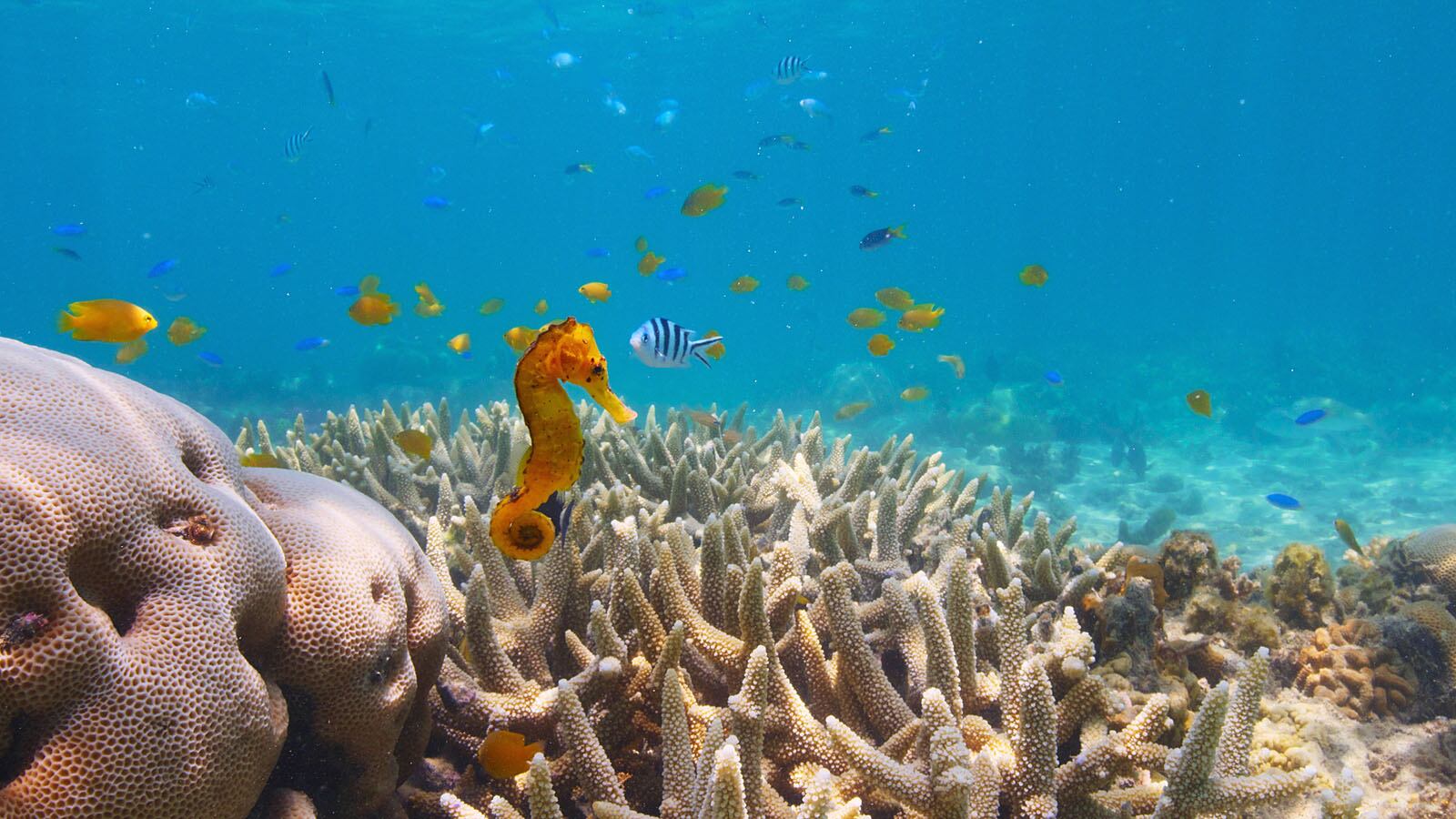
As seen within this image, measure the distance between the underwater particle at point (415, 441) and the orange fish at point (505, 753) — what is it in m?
3.18

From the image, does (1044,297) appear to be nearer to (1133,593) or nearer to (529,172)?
(1133,593)

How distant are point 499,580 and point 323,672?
1.33 meters

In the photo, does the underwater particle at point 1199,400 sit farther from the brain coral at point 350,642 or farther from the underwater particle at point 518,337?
the brain coral at point 350,642

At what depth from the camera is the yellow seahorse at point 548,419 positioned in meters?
1.50

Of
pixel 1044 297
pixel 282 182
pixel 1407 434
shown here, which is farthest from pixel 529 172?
pixel 1407 434

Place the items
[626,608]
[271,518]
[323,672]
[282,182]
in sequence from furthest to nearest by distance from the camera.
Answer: [282,182]
[626,608]
[271,518]
[323,672]

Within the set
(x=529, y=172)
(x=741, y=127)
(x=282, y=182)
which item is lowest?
(x=282, y=182)

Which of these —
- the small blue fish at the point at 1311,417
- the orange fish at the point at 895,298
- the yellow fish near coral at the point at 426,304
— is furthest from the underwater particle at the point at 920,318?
the yellow fish near coral at the point at 426,304

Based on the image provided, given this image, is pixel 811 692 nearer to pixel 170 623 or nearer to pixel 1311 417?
pixel 170 623

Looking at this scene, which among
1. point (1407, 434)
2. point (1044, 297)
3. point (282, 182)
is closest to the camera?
point (1407, 434)

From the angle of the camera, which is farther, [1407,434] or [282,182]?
[282,182]

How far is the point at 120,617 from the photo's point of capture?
5.10 feet

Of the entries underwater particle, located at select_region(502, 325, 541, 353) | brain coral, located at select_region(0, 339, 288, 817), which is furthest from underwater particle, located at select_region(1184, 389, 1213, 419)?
brain coral, located at select_region(0, 339, 288, 817)

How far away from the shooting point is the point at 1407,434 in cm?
2214
